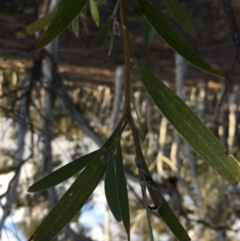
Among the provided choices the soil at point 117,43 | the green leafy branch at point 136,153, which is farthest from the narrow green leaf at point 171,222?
the soil at point 117,43

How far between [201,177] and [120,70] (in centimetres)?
78

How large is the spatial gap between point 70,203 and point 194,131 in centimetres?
6

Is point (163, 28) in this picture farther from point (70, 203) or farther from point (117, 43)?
point (117, 43)

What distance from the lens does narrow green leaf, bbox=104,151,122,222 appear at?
0.21m

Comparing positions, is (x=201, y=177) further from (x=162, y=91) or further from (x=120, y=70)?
(x=162, y=91)

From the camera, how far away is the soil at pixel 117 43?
0.43m

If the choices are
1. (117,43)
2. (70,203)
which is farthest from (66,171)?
(117,43)

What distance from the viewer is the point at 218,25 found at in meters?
0.47

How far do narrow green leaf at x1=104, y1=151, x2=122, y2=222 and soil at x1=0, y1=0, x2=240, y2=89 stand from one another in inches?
8.4

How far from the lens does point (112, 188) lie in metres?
0.21

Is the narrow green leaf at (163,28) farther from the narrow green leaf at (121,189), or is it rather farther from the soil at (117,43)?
the soil at (117,43)

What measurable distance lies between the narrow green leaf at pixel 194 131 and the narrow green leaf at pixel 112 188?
33 mm

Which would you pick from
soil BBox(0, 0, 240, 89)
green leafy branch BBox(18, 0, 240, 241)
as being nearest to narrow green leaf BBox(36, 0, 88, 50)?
green leafy branch BBox(18, 0, 240, 241)

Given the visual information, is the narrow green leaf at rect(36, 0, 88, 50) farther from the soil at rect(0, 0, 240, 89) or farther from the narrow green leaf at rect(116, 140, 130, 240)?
the soil at rect(0, 0, 240, 89)
